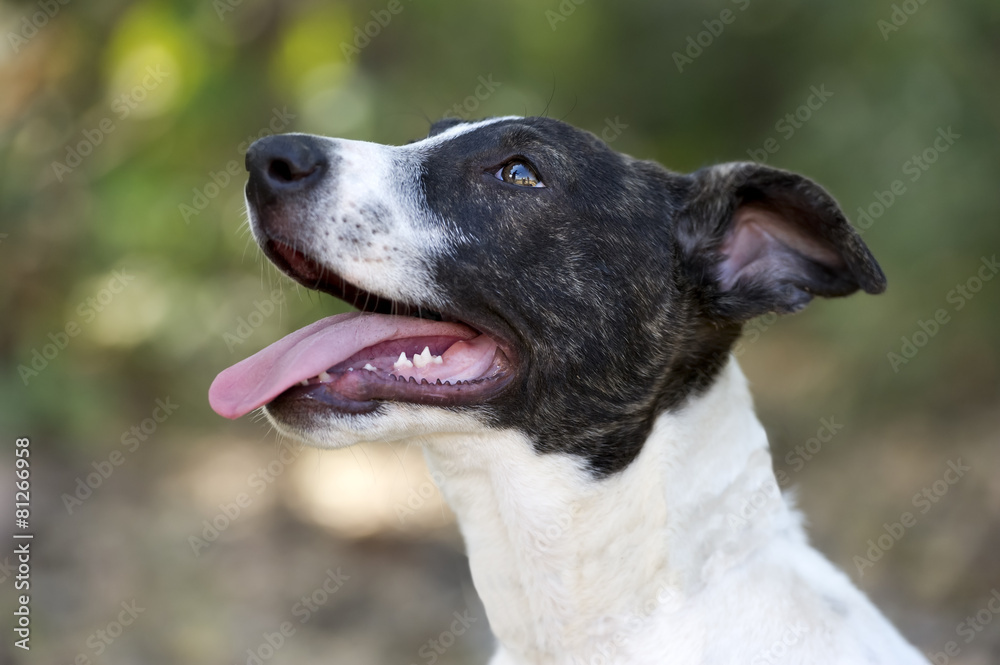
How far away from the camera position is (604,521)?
2.90m

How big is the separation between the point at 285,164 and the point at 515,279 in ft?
2.65

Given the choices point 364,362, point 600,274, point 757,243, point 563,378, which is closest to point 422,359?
point 364,362

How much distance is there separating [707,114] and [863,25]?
1.58 m

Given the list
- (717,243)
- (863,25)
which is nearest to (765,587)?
(717,243)

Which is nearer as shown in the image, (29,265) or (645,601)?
(645,601)

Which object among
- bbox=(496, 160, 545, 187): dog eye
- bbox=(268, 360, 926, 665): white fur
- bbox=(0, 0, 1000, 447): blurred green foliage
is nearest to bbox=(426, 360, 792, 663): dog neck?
bbox=(268, 360, 926, 665): white fur

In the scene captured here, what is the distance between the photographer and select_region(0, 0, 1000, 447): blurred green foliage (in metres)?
6.23

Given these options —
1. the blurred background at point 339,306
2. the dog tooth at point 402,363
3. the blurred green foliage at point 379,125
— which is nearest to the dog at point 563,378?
the dog tooth at point 402,363

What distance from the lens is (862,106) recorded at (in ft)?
20.7

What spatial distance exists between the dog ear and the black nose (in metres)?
1.30

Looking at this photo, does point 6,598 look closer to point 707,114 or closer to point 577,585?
point 577,585

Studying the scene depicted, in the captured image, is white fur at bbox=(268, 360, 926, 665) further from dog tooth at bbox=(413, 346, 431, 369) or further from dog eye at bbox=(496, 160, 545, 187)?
dog eye at bbox=(496, 160, 545, 187)

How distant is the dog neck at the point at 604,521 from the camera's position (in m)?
2.87

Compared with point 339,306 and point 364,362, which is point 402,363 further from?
point 339,306
